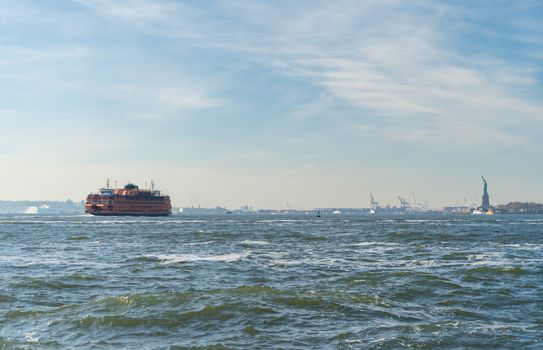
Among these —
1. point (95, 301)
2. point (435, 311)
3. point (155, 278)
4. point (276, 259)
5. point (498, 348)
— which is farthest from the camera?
point (276, 259)

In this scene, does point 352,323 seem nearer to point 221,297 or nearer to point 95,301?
point 221,297

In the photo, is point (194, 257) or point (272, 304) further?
point (194, 257)

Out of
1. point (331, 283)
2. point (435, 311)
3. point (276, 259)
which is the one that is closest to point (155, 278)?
point (331, 283)

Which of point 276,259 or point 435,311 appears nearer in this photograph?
point 435,311

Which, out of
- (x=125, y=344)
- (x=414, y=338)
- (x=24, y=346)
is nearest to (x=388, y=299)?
(x=414, y=338)

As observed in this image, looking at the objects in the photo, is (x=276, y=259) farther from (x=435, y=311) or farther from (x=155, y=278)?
(x=435, y=311)

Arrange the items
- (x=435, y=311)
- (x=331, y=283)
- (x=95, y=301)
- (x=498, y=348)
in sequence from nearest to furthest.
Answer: (x=498, y=348) < (x=435, y=311) < (x=95, y=301) < (x=331, y=283)

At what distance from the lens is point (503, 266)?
1522 inches

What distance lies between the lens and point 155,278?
33500mm

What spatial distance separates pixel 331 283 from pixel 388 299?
17.6 ft

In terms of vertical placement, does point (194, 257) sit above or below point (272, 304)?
above

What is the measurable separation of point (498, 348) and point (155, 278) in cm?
2160

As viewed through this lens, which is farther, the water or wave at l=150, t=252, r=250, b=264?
wave at l=150, t=252, r=250, b=264

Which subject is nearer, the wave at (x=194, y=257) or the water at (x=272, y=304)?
the water at (x=272, y=304)
